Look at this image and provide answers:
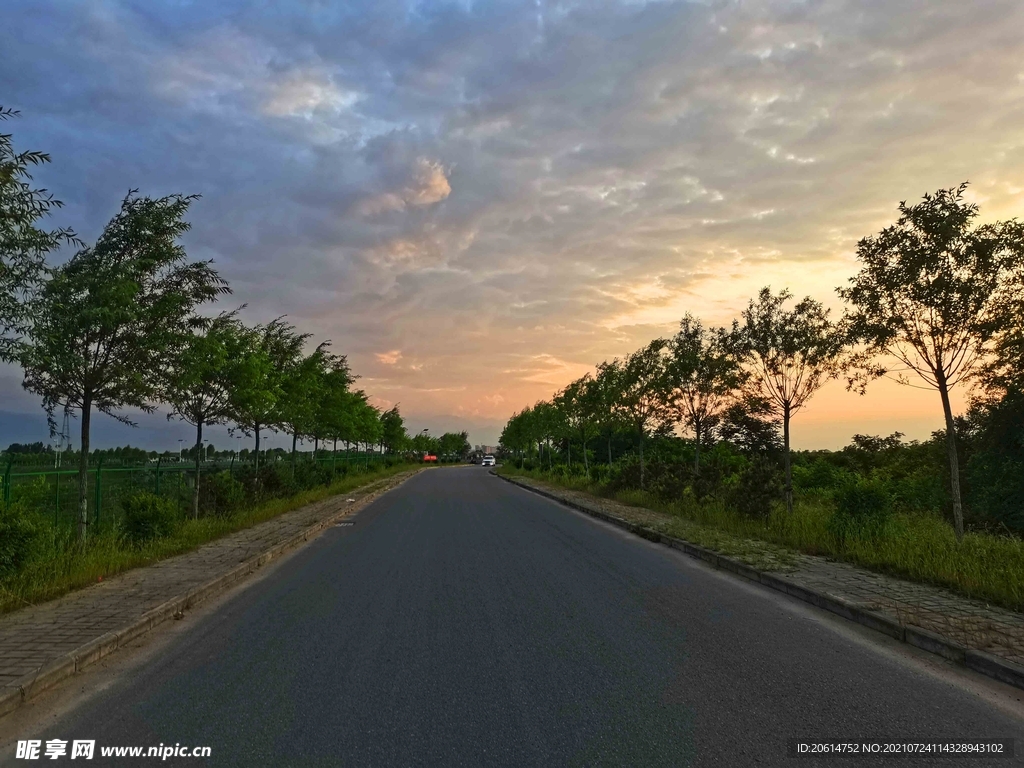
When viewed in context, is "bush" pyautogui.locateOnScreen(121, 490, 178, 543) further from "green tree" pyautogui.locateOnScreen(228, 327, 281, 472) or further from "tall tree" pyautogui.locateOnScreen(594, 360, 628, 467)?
"tall tree" pyautogui.locateOnScreen(594, 360, 628, 467)

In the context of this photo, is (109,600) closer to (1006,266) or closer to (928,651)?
(928,651)

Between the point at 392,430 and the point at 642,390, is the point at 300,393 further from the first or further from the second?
the point at 392,430

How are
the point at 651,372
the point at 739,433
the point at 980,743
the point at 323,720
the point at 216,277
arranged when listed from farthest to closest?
the point at 651,372, the point at 739,433, the point at 216,277, the point at 323,720, the point at 980,743

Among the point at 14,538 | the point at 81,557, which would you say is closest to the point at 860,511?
the point at 81,557

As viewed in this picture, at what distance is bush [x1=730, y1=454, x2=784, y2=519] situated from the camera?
51.2ft

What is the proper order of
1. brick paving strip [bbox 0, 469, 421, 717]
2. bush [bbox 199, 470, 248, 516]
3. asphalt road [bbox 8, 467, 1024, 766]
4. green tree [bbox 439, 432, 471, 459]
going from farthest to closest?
green tree [bbox 439, 432, 471, 459]
bush [bbox 199, 470, 248, 516]
brick paving strip [bbox 0, 469, 421, 717]
asphalt road [bbox 8, 467, 1024, 766]

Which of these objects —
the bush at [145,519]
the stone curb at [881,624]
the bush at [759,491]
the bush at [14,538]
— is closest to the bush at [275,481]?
the bush at [145,519]

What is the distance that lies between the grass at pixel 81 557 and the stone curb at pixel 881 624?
908 centimetres

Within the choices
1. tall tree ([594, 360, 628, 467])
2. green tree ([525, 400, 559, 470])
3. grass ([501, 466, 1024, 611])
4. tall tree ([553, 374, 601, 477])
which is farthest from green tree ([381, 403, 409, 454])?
grass ([501, 466, 1024, 611])

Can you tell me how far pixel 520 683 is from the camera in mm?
5477

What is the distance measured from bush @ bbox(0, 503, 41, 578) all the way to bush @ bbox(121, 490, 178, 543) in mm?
3406

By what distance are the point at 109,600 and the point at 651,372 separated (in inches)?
788

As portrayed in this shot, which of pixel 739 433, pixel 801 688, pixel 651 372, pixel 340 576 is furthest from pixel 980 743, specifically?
pixel 651 372

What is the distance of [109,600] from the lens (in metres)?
8.23
